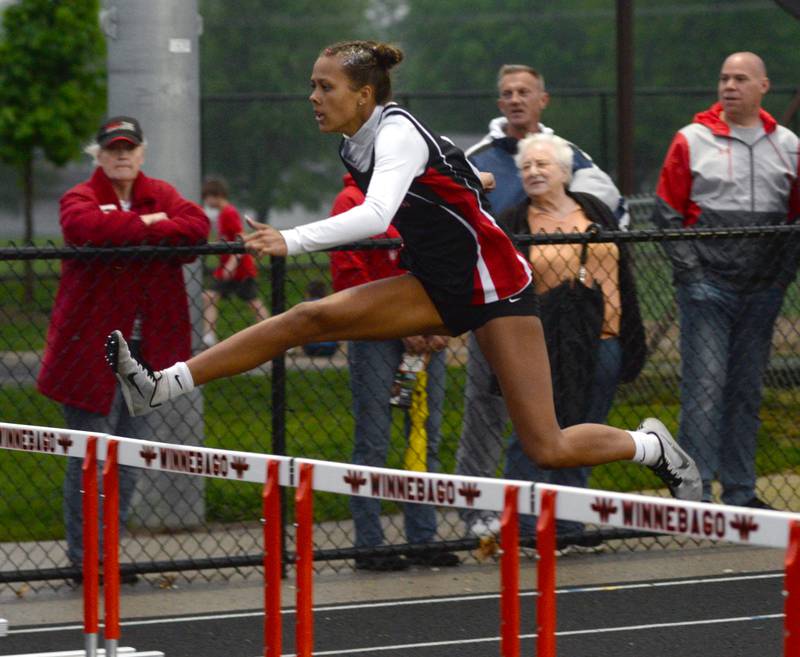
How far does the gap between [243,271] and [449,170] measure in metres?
9.91

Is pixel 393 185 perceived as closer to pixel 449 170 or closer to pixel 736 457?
pixel 449 170

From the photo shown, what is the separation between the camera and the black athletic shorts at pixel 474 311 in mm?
6406

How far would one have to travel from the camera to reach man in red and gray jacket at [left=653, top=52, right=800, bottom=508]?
29.0 feet

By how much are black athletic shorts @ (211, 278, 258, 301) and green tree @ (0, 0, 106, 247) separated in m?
4.00

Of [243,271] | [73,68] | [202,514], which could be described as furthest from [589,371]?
[73,68]

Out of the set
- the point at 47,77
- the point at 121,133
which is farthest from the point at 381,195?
the point at 47,77

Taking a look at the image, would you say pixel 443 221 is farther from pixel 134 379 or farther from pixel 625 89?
pixel 625 89

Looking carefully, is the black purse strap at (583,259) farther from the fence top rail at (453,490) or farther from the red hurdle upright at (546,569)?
the red hurdle upright at (546,569)

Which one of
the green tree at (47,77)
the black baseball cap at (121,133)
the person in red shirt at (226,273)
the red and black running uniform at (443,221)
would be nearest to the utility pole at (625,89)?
the person in red shirt at (226,273)

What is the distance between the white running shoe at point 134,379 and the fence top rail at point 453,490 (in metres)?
0.64

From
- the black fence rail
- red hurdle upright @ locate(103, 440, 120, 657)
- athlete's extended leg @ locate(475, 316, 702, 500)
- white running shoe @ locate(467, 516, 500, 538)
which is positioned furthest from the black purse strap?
red hurdle upright @ locate(103, 440, 120, 657)

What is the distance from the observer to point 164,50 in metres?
8.80

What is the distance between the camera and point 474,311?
641 cm

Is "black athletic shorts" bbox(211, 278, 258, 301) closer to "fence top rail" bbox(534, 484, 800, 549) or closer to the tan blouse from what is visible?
the tan blouse
